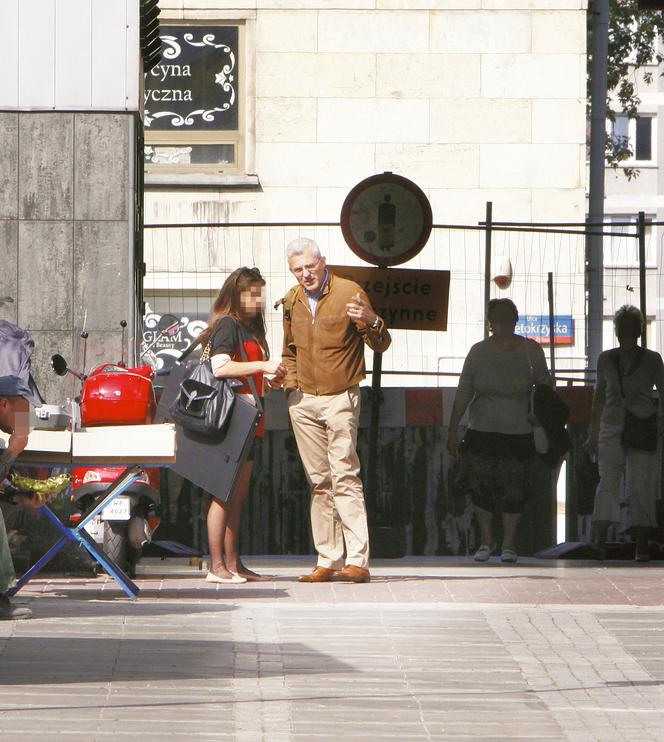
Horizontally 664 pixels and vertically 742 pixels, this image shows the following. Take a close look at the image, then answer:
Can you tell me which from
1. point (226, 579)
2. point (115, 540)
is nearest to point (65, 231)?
point (115, 540)

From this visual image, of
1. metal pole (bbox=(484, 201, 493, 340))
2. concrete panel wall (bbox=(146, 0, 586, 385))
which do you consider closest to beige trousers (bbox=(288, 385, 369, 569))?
metal pole (bbox=(484, 201, 493, 340))

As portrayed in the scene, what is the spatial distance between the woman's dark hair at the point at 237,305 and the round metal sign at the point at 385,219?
2.07 metres

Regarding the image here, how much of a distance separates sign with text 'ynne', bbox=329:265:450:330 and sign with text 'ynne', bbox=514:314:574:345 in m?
4.16

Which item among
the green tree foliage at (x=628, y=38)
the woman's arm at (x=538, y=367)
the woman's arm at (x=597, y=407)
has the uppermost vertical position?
the green tree foliage at (x=628, y=38)

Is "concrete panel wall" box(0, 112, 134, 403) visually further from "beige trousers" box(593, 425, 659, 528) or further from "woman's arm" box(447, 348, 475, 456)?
"beige trousers" box(593, 425, 659, 528)

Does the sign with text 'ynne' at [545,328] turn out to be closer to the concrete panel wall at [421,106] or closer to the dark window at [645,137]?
the concrete panel wall at [421,106]

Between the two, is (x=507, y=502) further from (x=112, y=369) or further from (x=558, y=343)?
(x=558, y=343)

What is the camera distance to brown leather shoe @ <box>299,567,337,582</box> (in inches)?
401

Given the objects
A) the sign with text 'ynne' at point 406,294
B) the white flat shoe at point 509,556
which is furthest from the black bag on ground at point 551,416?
the sign with text 'ynne' at point 406,294

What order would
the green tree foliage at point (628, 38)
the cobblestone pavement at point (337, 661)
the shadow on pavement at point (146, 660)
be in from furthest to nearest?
1. the green tree foliage at point (628, 38)
2. the shadow on pavement at point (146, 660)
3. the cobblestone pavement at point (337, 661)

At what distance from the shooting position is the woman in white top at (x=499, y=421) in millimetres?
11961

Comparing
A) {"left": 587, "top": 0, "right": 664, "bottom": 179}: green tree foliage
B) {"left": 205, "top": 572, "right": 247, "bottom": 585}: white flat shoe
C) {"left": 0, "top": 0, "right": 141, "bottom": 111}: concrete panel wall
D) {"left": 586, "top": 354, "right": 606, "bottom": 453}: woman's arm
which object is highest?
{"left": 587, "top": 0, "right": 664, "bottom": 179}: green tree foliage

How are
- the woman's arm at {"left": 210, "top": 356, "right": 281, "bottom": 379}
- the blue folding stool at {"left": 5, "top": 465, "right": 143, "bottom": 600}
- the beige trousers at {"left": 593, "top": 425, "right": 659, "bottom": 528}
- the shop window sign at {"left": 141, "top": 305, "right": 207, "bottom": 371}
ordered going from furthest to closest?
the shop window sign at {"left": 141, "top": 305, "right": 207, "bottom": 371}
the beige trousers at {"left": 593, "top": 425, "right": 659, "bottom": 528}
the woman's arm at {"left": 210, "top": 356, "right": 281, "bottom": 379}
the blue folding stool at {"left": 5, "top": 465, "right": 143, "bottom": 600}

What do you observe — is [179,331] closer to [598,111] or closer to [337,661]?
[598,111]
